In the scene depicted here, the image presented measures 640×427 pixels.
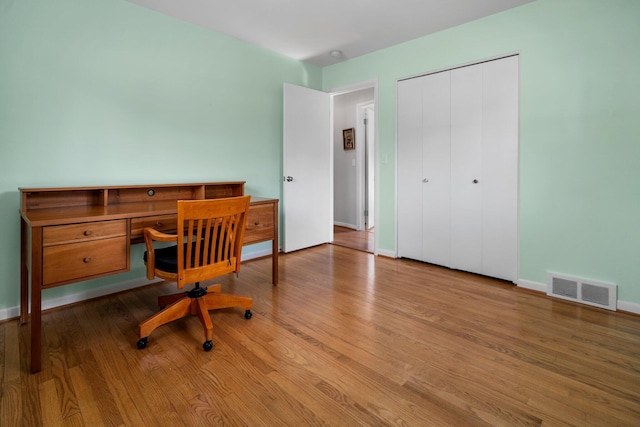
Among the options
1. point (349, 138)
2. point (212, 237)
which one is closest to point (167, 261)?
point (212, 237)

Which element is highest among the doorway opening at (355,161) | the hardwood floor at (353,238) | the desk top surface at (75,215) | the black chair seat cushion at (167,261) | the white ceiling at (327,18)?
the white ceiling at (327,18)

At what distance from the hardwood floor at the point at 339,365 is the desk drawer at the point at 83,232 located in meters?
0.61

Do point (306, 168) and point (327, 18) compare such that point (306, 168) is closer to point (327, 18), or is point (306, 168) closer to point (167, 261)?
point (327, 18)

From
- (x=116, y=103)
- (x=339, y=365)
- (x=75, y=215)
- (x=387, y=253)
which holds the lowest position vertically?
(x=339, y=365)

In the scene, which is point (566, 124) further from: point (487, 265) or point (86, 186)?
point (86, 186)

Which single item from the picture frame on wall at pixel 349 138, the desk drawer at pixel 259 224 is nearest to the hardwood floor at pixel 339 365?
the desk drawer at pixel 259 224

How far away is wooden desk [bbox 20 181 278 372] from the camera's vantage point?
1595 millimetres

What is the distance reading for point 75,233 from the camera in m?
1.72

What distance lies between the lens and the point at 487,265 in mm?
2959

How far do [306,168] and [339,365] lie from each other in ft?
8.76

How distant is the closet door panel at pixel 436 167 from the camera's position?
3.15 metres

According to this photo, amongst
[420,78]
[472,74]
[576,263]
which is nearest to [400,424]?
[576,263]

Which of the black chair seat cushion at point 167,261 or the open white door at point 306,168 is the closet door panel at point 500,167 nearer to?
the open white door at point 306,168

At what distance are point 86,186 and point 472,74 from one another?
3271 mm
